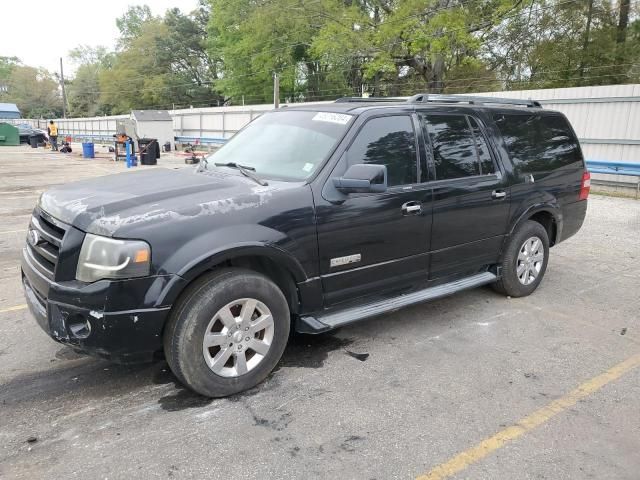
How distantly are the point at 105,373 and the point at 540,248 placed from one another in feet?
14.1

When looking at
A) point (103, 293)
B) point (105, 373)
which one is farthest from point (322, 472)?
point (105, 373)

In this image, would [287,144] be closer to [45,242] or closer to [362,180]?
[362,180]

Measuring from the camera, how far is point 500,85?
28.3m

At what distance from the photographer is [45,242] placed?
10.8 ft

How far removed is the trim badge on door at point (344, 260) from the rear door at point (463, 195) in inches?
32.5

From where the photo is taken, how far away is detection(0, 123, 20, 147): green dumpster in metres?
35.0

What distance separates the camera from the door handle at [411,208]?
3.97m

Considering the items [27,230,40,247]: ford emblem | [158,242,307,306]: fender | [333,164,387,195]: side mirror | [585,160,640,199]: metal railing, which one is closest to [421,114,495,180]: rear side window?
[333,164,387,195]: side mirror

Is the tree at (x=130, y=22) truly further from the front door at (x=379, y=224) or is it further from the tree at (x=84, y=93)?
the front door at (x=379, y=224)

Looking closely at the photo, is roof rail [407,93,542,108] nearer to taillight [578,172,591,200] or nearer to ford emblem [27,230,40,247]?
taillight [578,172,591,200]

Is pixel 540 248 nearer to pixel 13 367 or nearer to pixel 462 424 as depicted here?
pixel 462 424

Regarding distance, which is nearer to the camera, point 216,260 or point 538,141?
point 216,260

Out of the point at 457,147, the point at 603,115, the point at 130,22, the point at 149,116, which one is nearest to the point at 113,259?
the point at 457,147

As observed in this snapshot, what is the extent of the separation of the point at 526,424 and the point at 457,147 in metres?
2.39
